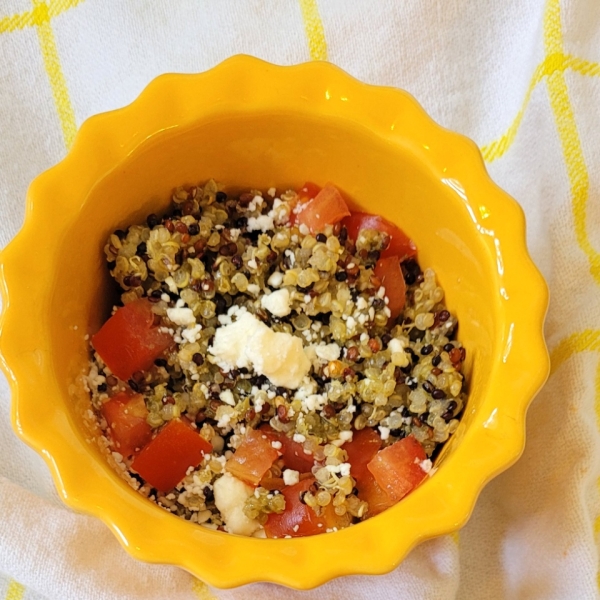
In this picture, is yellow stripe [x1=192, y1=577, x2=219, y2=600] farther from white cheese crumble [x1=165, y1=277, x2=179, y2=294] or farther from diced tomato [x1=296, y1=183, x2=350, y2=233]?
diced tomato [x1=296, y1=183, x2=350, y2=233]

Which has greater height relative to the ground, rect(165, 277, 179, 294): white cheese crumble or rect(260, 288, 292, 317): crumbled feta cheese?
rect(165, 277, 179, 294): white cheese crumble

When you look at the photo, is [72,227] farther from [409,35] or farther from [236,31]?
[409,35]

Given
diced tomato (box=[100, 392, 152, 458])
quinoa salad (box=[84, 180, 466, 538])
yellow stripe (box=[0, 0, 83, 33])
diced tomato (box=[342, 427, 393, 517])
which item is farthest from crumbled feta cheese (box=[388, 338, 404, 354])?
yellow stripe (box=[0, 0, 83, 33])

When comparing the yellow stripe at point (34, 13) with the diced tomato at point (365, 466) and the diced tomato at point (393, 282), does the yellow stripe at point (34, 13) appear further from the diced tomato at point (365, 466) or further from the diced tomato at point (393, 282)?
the diced tomato at point (365, 466)

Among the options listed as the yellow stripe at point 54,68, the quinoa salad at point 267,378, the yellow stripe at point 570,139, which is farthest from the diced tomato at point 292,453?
the yellow stripe at point 54,68

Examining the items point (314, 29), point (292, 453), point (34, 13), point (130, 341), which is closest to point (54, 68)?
point (34, 13)

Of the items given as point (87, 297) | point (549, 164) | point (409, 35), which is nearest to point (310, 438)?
point (87, 297)

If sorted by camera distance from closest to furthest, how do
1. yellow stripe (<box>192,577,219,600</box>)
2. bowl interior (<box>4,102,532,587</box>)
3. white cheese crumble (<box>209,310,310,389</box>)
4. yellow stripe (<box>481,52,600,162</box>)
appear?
bowl interior (<box>4,102,532,587</box>)
white cheese crumble (<box>209,310,310,389</box>)
yellow stripe (<box>192,577,219,600</box>)
yellow stripe (<box>481,52,600,162</box>)

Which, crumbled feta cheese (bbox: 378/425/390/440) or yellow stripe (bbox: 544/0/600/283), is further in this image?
yellow stripe (bbox: 544/0/600/283)

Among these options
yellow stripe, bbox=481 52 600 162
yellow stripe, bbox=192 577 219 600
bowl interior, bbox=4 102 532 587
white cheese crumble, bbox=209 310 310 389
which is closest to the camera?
bowl interior, bbox=4 102 532 587

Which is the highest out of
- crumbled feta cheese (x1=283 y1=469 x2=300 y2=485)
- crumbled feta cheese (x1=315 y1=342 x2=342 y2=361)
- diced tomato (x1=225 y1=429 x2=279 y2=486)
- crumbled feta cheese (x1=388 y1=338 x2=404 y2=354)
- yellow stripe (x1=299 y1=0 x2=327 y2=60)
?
yellow stripe (x1=299 y1=0 x2=327 y2=60)
